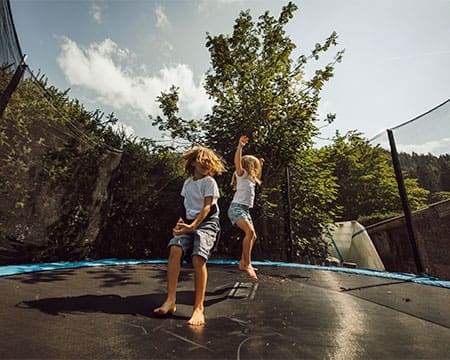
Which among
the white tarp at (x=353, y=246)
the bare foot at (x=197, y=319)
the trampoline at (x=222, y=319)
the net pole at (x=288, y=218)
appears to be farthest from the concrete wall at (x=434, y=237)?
the bare foot at (x=197, y=319)

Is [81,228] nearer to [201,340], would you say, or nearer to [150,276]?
[150,276]

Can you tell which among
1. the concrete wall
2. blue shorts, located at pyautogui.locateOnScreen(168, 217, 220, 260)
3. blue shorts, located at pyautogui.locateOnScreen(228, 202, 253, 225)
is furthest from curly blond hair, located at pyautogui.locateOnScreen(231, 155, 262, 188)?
the concrete wall

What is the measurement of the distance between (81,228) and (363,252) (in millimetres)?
4755

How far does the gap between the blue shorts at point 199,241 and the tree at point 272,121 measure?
2890 mm

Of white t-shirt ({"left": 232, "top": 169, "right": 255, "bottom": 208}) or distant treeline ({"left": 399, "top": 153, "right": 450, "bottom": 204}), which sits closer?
white t-shirt ({"left": 232, "top": 169, "right": 255, "bottom": 208})

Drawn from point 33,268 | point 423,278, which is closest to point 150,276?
point 33,268

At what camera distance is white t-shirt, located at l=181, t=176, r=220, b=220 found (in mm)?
1461

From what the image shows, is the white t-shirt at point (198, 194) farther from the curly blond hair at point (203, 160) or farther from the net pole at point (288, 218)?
the net pole at point (288, 218)

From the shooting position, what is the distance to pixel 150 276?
95.9 inches

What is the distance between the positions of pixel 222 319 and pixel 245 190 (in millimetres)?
1242

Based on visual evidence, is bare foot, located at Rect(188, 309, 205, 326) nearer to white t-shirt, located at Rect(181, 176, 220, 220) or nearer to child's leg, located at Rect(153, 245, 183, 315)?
child's leg, located at Rect(153, 245, 183, 315)

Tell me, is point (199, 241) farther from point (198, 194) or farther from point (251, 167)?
point (251, 167)

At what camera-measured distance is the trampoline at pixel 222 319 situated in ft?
3.13

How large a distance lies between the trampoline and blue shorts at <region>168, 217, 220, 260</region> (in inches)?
12.9
